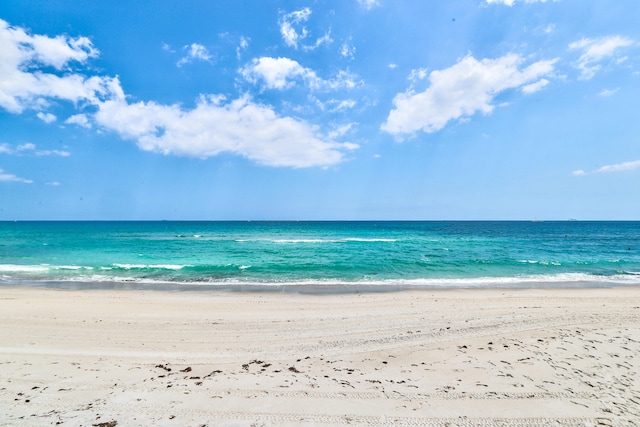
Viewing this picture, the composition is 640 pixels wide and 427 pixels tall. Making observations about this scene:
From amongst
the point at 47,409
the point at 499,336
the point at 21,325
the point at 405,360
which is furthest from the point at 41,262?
the point at 499,336

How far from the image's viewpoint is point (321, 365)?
545cm

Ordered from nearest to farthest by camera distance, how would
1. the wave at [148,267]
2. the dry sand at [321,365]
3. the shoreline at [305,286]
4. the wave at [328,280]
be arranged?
the dry sand at [321,365] < the shoreline at [305,286] < the wave at [328,280] < the wave at [148,267]

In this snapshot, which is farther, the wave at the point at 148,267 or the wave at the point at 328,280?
the wave at the point at 148,267

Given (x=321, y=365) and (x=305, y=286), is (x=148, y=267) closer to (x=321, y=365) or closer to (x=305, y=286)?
(x=305, y=286)

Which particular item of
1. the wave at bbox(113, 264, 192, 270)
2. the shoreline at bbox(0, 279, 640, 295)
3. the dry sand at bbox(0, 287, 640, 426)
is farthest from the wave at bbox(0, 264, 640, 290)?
the dry sand at bbox(0, 287, 640, 426)

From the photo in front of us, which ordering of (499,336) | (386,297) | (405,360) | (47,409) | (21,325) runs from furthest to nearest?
(386,297) → (21,325) → (499,336) → (405,360) → (47,409)

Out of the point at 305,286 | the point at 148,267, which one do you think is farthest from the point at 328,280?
the point at 148,267

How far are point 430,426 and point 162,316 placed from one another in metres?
8.01

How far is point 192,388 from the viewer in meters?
4.62

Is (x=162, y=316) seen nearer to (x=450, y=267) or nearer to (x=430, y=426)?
(x=430, y=426)

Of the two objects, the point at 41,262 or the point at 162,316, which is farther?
the point at 41,262

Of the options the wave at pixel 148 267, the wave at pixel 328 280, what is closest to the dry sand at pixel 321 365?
the wave at pixel 328 280

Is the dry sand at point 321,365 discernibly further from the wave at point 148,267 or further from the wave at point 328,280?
the wave at point 148,267

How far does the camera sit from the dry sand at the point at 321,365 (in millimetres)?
4016
